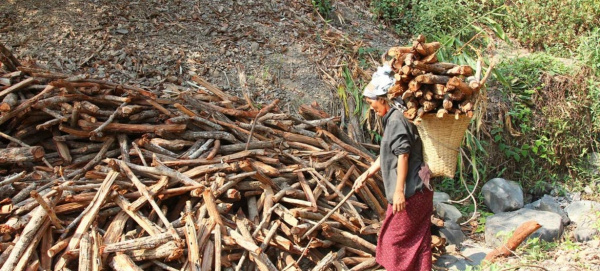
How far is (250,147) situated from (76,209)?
4.55 feet

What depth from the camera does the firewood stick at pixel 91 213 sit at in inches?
132

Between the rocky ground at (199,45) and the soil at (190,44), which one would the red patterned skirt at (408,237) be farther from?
the soil at (190,44)

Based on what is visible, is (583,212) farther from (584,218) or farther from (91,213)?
(91,213)

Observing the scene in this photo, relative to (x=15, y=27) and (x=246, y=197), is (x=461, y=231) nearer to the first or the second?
(x=246, y=197)

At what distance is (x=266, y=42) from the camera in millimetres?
6203

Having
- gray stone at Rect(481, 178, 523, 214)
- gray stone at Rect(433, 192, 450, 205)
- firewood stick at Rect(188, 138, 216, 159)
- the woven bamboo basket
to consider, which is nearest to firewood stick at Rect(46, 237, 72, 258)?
firewood stick at Rect(188, 138, 216, 159)

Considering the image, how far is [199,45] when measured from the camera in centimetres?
596

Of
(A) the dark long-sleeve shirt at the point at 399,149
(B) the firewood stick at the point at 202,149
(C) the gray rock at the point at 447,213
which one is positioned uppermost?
Answer: (A) the dark long-sleeve shirt at the point at 399,149

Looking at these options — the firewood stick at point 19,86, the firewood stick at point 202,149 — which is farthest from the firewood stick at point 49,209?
the firewood stick at point 19,86

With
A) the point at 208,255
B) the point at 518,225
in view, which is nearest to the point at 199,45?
the point at 208,255

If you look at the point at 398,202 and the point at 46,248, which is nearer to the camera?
the point at 46,248

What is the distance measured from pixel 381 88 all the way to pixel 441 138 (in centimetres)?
50

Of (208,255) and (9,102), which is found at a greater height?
(9,102)

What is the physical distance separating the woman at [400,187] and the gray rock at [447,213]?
1.16 meters
